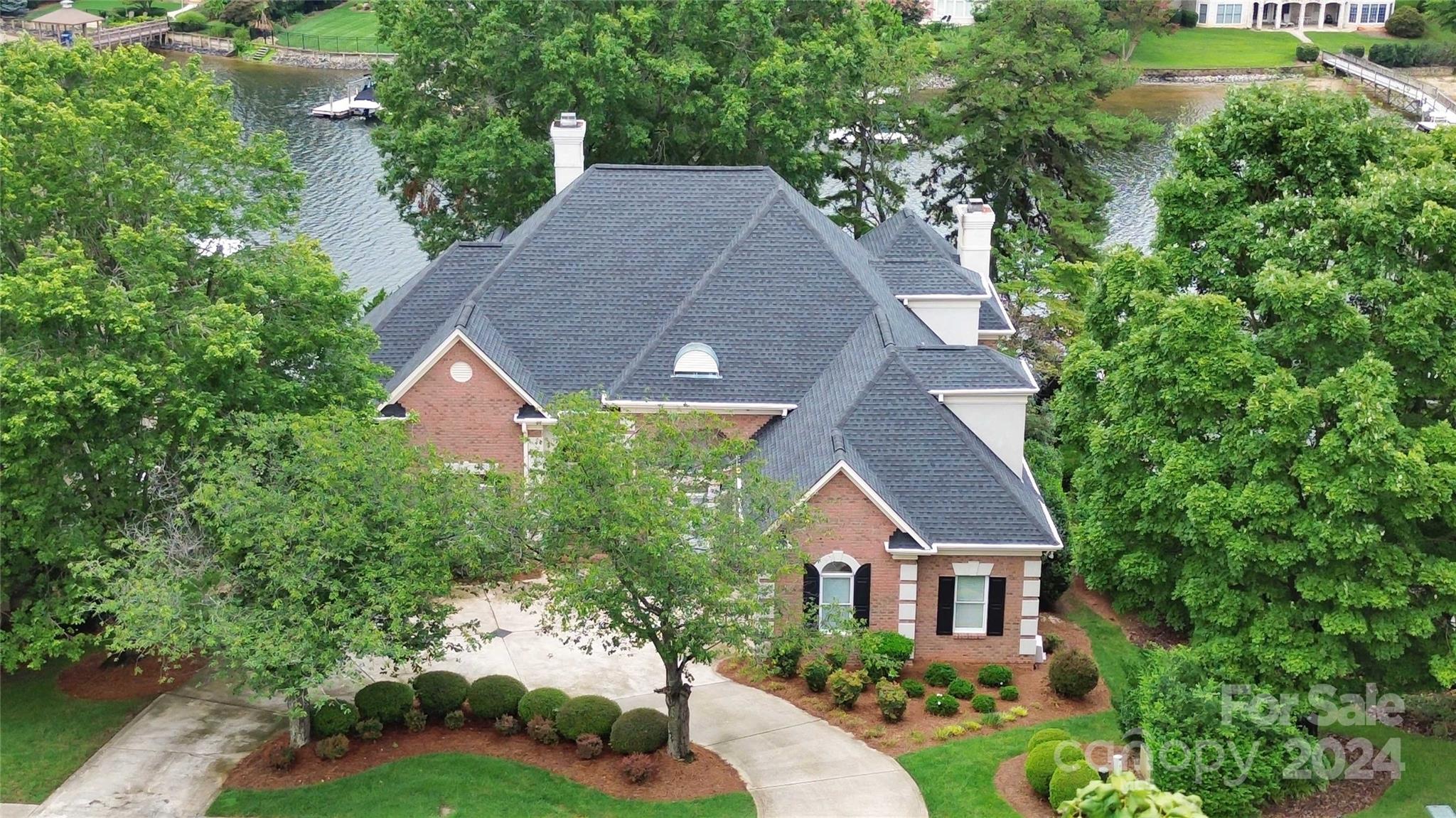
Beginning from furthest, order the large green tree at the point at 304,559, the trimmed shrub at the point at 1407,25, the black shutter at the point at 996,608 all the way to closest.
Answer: the trimmed shrub at the point at 1407,25, the black shutter at the point at 996,608, the large green tree at the point at 304,559

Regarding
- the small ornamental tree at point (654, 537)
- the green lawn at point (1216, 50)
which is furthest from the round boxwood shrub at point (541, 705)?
the green lawn at point (1216, 50)

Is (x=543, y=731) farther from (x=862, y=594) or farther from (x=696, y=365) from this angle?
(x=696, y=365)

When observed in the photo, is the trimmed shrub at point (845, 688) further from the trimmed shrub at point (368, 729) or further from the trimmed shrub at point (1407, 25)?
the trimmed shrub at point (1407, 25)

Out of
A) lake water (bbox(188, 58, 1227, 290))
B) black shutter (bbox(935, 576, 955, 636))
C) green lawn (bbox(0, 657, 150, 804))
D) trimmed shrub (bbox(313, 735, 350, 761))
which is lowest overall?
Answer: green lawn (bbox(0, 657, 150, 804))

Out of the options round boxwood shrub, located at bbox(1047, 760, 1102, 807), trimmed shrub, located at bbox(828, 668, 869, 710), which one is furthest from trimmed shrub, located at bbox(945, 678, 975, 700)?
round boxwood shrub, located at bbox(1047, 760, 1102, 807)

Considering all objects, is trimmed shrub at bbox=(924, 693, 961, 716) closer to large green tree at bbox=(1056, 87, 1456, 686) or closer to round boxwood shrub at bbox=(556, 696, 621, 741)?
large green tree at bbox=(1056, 87, 1456, 686)

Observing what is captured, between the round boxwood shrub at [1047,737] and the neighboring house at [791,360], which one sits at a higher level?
the neighboring house at [791,360]

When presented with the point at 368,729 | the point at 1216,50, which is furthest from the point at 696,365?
the point at 1216,50

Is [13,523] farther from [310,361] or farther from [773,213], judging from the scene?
[773,213]
